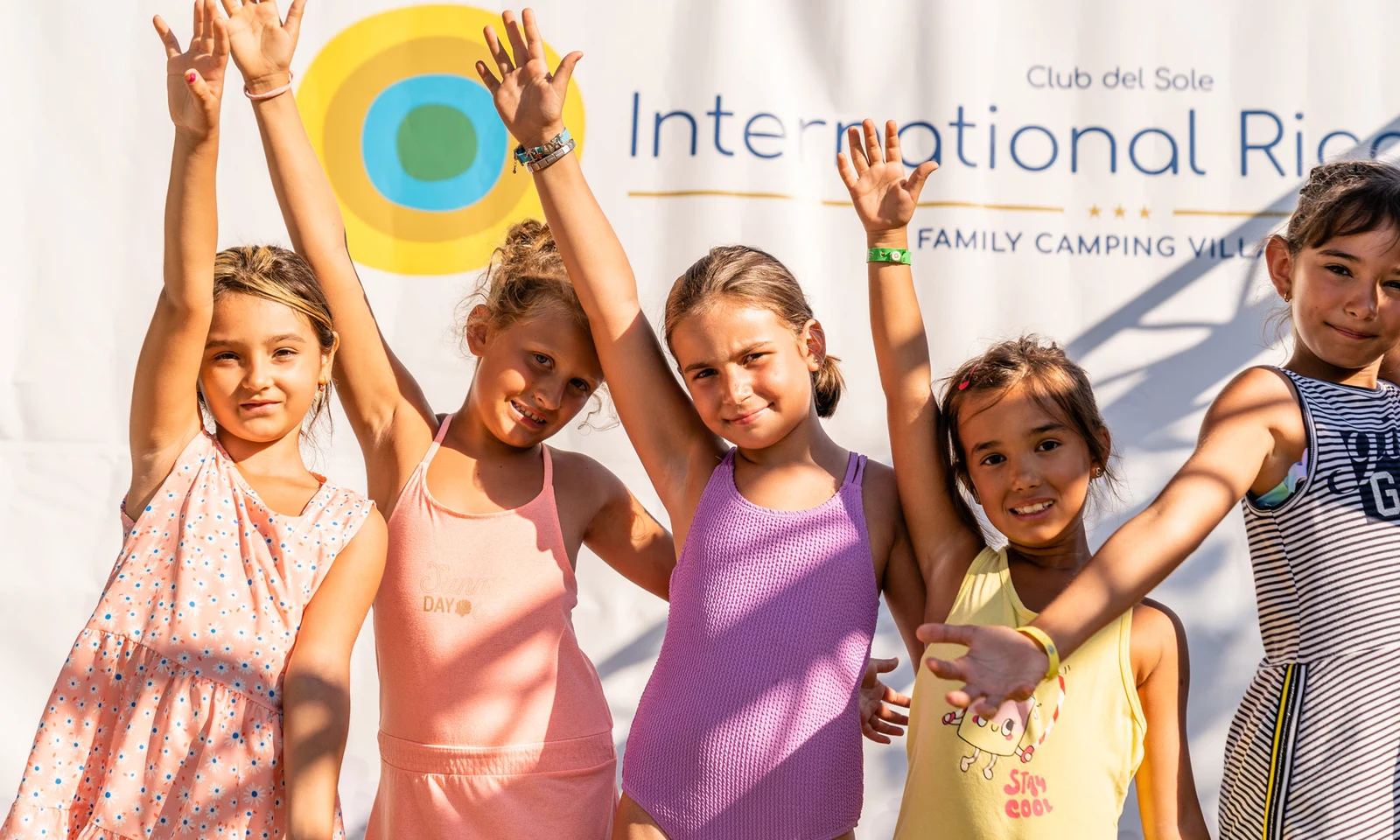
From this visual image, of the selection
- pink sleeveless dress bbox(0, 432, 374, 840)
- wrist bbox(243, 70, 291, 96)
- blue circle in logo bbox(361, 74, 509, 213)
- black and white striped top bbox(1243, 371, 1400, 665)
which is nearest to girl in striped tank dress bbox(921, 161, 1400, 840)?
black and white striped top bbox(1243, 371, 1400, 665)

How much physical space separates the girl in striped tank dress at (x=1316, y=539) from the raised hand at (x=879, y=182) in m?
0.60

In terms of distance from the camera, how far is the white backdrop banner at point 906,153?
11.2 feet

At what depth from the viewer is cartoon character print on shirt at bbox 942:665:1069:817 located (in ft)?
5.96

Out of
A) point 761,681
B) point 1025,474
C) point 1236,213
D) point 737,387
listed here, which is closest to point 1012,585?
point 1025,474

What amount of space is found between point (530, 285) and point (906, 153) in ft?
5.29

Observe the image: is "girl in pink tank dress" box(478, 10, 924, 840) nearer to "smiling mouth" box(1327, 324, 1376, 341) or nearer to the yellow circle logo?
"smiling mouth" box(1327, 324, 1376, 341)

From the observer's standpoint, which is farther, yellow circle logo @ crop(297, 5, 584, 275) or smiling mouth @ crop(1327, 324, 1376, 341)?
yellow circle logo @ crop(297, 5, 584, 275)

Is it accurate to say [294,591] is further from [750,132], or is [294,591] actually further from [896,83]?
[896,83]

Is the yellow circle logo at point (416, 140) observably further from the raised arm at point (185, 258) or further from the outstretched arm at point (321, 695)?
the outstretched arm at point (321, 695)

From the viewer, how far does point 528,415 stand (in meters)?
2.18

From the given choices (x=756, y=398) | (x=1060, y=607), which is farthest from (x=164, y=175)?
(x=1060, y=607)

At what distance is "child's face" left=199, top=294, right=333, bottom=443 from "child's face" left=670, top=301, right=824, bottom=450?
0.66 m

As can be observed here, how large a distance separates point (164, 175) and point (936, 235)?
223cm

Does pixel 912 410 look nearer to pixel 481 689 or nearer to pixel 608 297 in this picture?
pixel 608 297
